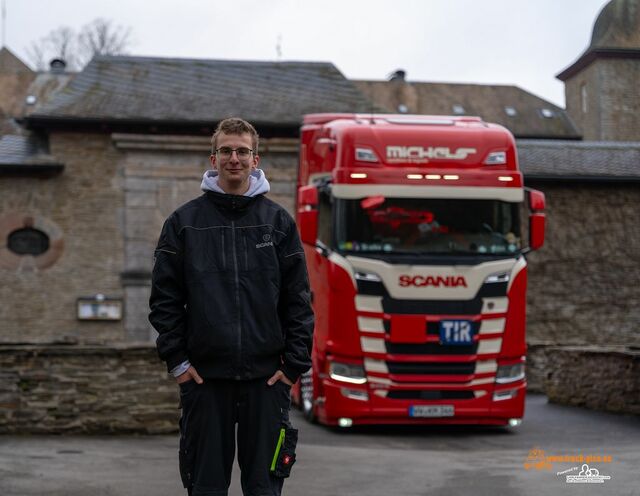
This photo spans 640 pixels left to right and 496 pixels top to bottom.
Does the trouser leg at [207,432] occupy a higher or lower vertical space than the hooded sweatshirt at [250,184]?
lower

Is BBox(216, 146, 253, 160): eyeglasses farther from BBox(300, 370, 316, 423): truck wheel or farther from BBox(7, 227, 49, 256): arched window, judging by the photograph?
BBox(7, 227, 49, 256): arched window

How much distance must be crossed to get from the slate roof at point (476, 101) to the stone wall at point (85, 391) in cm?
4744

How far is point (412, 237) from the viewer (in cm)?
1249

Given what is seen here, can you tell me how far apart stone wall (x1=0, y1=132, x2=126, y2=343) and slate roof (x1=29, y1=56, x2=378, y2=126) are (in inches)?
35.1

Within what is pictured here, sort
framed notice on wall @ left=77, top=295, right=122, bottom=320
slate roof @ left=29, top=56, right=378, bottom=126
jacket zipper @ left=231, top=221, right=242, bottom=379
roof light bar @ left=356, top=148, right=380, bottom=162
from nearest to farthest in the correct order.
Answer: jacket zipper @ left=231, top=221, right=242, bottom=379
roof light bar @ left=356, top=148, right=380, bottom=162
framed notice on wall @ left=77, top=295, right=122, bottom=320
slate roof @ left=29, top=56, right=378, bottom=126

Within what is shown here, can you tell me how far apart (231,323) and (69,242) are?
20.7 metres

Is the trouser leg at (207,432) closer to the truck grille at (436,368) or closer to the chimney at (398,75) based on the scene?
the truck grille at (436,368)

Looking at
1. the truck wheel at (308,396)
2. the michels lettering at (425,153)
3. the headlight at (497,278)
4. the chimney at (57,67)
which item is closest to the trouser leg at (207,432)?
the headlight at (497,278)

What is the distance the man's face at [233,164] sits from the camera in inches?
190

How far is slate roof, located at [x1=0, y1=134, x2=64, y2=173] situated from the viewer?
2435 cm

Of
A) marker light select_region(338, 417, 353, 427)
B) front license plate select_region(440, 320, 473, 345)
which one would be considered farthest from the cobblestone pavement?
front license plate select_region(440, 320, 473, 345)

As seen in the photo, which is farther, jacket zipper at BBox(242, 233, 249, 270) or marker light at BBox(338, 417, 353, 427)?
marker light at BBox(338, 417, 353, 427)

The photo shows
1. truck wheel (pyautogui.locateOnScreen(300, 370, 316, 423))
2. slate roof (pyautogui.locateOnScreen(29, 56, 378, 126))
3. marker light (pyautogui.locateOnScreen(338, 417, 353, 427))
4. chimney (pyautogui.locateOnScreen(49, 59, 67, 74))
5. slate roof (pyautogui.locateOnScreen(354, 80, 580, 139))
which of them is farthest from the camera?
slate roof (pyautogui.locateOnScreen(354, 80, 580, 139))

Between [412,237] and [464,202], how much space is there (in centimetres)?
73
